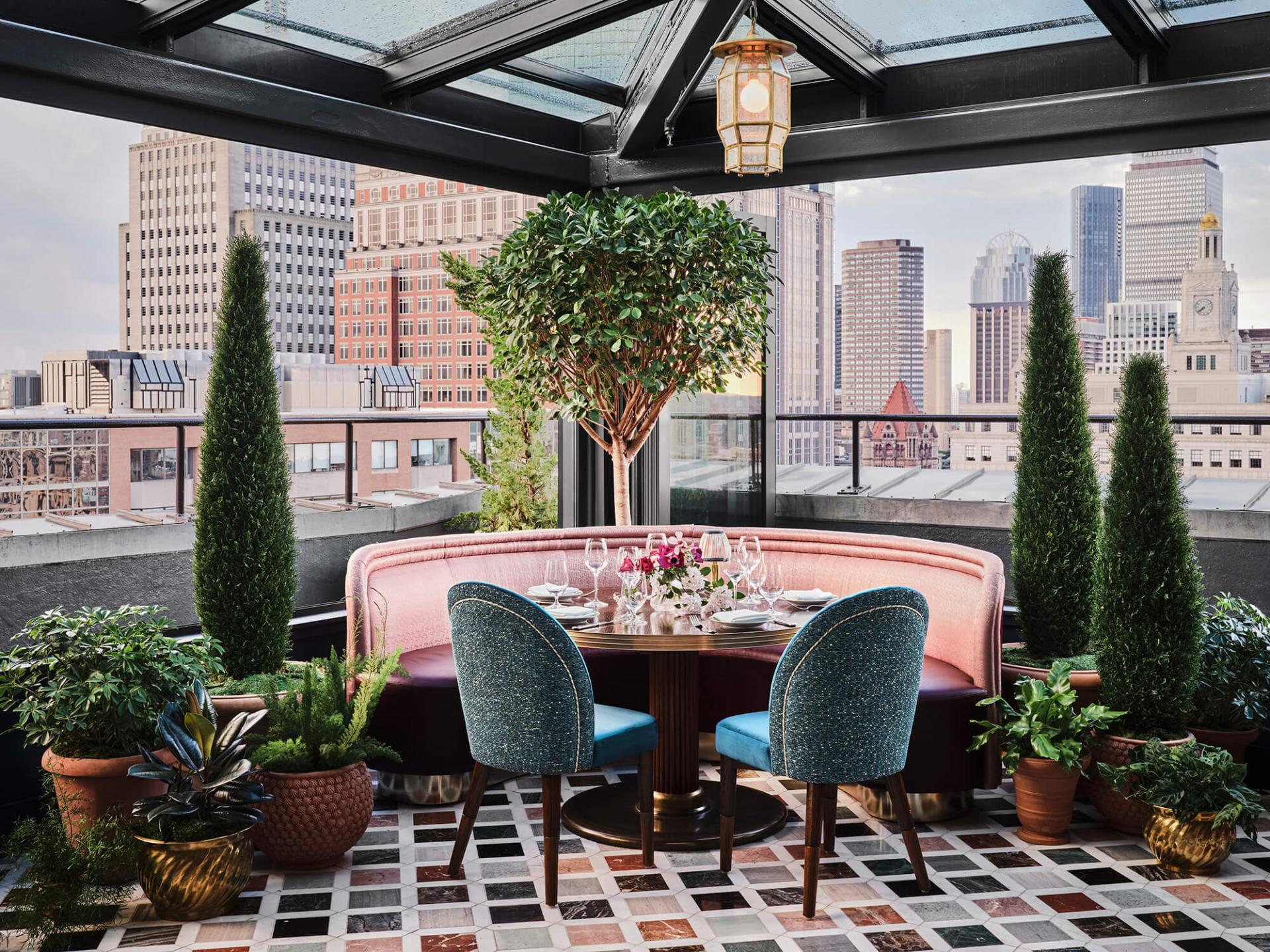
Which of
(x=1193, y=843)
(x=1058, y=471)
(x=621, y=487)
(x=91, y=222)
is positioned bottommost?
(x=1193, y=843)

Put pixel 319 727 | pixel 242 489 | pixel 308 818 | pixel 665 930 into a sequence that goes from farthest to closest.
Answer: pixel 242 489 → pixel 319 727 → pixel 308 818 → pixel 665 930

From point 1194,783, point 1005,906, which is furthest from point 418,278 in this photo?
point 1005,906

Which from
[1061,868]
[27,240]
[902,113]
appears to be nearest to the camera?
[1061,868]

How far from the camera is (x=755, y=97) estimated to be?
10.8ft

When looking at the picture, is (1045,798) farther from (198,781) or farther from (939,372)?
(939,372)

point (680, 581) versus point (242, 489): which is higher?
point (242, 489)

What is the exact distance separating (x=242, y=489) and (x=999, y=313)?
4697 mm

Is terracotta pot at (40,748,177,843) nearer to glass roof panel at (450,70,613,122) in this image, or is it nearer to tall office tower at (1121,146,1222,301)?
glass roof panel at (450,70,613,122)

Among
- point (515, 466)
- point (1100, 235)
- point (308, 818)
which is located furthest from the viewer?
point (1100, 235)

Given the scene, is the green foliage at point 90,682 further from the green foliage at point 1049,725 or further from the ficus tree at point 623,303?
the green foliage at point 1049,725

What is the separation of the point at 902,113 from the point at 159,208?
13.3 feet

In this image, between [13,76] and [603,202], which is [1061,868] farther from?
[13,76]

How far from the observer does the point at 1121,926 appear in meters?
3.01

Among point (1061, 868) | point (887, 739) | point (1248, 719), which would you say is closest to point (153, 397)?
point (887, 739)
